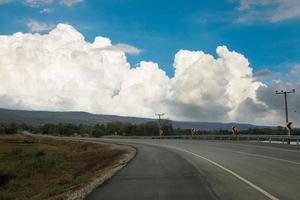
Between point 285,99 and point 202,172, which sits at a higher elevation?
point 285,99

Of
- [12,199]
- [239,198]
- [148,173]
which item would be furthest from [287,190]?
[12,199]

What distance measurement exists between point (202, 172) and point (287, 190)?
20.3 feet

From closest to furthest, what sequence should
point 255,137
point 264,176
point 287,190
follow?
point 287,190
point 264,176
point 255,137

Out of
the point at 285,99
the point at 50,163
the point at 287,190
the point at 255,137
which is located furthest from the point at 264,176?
the point at 285,99

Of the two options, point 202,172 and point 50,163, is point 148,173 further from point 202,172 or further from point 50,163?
point 50,163

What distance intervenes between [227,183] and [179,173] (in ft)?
13.4

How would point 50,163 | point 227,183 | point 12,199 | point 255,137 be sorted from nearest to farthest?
point 227,183, point 12,199, point 50,163, point 255,137

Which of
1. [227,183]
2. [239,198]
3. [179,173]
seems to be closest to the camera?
[239,198]

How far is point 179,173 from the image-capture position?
746 inches

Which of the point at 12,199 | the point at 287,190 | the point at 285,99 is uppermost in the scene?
the point at 285,99

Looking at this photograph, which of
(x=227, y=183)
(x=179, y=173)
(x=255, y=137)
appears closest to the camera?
(x=227, y=183)

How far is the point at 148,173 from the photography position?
63.8 feet

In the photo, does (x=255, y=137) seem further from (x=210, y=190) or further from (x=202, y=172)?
(x=210, y=190)

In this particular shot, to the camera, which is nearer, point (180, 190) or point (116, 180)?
point (180, 190)
